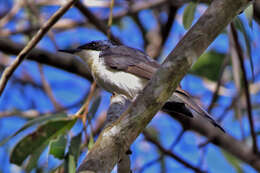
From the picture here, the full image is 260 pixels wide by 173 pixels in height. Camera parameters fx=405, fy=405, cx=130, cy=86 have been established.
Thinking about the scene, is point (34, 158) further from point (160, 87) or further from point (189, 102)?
point (160, 87)

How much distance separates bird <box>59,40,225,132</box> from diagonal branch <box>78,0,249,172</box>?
3.09ft

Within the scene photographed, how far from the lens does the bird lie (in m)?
2.53

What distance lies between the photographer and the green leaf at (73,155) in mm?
2493

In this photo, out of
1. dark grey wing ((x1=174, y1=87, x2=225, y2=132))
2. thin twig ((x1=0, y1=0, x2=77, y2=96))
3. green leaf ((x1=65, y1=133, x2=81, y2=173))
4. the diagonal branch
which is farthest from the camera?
green leaf ((x1=65, y1=133, x2=81, y2=173))

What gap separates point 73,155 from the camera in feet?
8.46

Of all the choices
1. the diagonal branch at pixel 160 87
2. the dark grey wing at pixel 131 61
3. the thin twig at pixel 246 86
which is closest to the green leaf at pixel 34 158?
the dark grey wing at pixel 131 61

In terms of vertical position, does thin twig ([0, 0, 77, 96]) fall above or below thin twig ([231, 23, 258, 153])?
below

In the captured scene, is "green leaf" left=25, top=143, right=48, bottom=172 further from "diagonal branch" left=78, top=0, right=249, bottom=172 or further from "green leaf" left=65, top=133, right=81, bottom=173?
"diagonal branch" left=78, top=0, right=249, bottom=172

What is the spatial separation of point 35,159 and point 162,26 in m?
2.20

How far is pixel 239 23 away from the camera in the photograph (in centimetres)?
250

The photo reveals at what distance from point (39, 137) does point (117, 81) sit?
642 mm

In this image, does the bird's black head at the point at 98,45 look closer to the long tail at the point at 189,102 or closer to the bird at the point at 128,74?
the bird at the point at 128,74

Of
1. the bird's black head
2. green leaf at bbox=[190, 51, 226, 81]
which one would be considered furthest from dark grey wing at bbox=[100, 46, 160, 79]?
green leaf at bbox=[190, 51, 226, 81]

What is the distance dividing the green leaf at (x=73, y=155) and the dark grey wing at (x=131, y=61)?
564 millimetres
